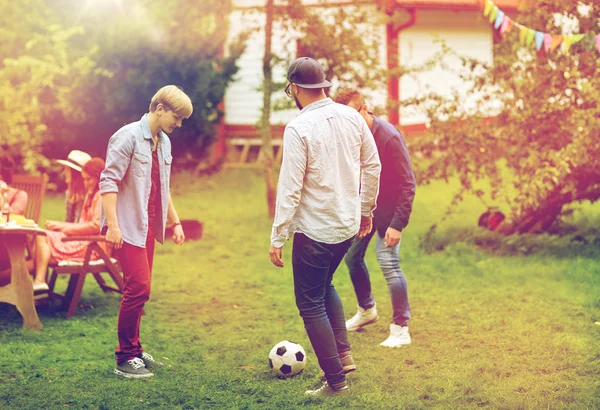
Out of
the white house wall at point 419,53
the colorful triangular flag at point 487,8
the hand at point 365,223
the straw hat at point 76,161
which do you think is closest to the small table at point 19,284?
the straw hat at point 76,161

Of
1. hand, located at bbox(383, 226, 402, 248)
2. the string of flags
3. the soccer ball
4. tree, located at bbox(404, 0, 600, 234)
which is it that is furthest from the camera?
the string of flags

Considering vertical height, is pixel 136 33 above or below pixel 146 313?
above

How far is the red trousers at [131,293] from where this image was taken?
5.30 meters

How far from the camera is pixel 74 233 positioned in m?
7.51

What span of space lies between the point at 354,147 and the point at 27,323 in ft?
10.9

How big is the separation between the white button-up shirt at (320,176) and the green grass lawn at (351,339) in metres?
0.99

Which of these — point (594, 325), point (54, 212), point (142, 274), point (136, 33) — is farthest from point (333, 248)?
point (136, 33)

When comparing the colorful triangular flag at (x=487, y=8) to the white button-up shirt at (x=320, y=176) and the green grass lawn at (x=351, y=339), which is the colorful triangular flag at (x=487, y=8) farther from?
the white button-up shirt at (x=320, y=176)

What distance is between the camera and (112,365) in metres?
5.74

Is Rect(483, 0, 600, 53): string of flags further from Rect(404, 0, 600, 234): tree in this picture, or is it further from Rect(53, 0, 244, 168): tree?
Rect(53, 0, 244, 168): tree

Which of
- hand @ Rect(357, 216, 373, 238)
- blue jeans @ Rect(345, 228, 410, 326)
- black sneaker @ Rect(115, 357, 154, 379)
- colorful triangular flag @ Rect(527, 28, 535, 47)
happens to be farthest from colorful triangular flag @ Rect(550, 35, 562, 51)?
black sneaker @ Rect(115, 357, 154, 379)

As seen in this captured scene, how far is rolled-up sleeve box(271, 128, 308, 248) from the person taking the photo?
457 centimetres

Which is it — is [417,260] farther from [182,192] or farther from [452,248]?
[182,192]

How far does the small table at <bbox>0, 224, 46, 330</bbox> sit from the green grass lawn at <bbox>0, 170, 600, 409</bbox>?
5.9 inches
